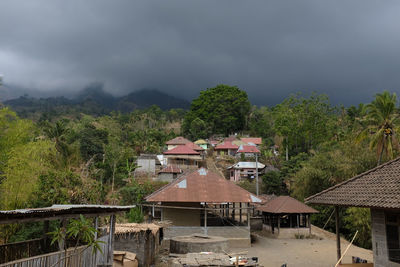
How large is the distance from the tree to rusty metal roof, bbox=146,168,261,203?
4574 cm

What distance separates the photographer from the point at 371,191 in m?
11.5

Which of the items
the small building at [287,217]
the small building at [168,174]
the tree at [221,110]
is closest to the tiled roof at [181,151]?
the small building at [168,174]

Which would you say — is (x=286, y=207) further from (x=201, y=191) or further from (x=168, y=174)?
(x=168, y=174)

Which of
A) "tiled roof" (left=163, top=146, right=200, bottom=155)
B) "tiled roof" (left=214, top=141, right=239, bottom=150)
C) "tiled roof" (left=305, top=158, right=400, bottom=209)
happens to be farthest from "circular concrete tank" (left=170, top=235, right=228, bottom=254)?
"tiled roof" (left=214, top=141, right=239, bottom=150)

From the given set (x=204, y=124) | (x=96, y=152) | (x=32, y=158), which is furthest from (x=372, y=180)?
(x=204, y=124)

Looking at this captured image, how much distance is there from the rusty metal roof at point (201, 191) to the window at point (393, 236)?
35.0 feet

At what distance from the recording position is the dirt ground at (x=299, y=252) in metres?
17.1

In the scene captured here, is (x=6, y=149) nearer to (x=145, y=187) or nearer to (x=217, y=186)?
(x=217, y=186)

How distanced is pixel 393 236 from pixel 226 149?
4673 cm

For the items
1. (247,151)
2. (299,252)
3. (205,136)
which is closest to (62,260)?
(299,252)

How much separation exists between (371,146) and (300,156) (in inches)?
700

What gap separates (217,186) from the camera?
2250 cm

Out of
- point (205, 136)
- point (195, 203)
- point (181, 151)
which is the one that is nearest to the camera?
point (195, 203)

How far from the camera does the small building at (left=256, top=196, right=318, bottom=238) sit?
24475 mm
